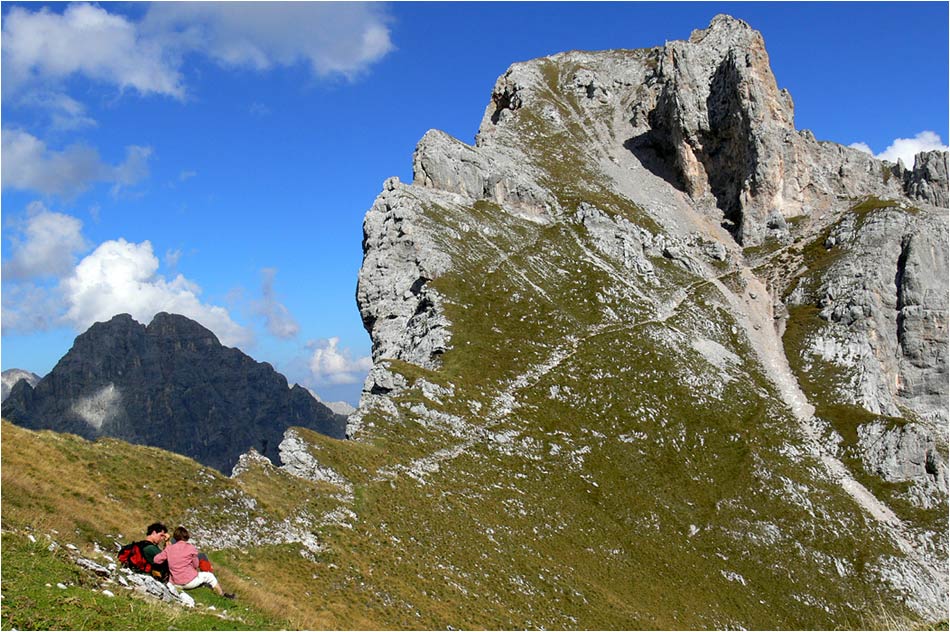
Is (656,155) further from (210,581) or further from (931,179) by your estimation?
(210,581)

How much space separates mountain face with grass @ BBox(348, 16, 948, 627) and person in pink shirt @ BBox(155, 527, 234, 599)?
72.0 ft

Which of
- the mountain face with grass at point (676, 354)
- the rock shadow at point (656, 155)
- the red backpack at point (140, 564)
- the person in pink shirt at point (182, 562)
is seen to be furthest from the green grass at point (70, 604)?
the rock shadow at point (656, 155)

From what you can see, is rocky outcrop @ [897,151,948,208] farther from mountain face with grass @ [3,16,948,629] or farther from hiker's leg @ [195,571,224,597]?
hiker's leg @ [195,571,224,597]

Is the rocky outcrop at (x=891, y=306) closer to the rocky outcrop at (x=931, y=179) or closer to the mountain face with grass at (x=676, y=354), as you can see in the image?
the mountain face with grass at (x=676, y=354)

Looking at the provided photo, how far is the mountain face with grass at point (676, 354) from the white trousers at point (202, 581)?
69.8 feet

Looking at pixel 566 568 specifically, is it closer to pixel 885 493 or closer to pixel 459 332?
pixel 459 332

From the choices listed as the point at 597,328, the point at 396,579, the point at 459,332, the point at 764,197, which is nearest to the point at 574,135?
the point at 764,197

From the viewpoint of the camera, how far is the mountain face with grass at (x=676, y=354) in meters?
60.3

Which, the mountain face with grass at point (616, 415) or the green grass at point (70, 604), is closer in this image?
the green grass at point (70, 604)

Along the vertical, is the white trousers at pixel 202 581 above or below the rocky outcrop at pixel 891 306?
below

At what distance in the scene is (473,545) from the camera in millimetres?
48406

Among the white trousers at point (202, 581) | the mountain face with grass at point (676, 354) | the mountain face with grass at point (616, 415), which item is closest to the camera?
the white trousers at point (202, 581)

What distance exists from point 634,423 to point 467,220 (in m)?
47.6

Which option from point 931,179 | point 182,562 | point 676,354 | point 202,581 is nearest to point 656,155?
point 931,179
